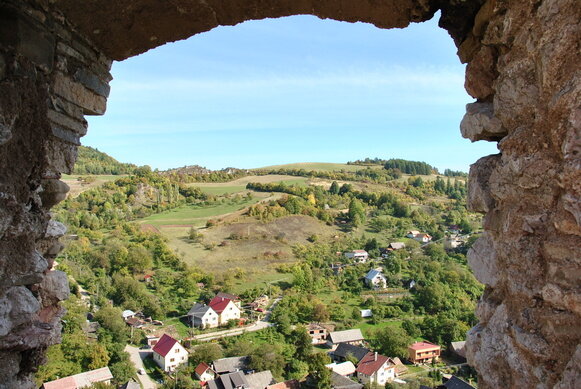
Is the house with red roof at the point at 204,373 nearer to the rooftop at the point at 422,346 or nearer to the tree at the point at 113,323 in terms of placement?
the tree at the point at 113,323

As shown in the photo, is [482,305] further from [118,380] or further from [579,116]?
[118,380]

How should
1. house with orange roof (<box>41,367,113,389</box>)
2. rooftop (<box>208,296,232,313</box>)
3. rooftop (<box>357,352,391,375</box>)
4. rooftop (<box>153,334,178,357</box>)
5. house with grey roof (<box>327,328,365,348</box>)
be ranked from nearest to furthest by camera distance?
house with orange roof (<box>41,367,113,389</box>)
rooftop (<box>357,352,391,375</box>)
rooftop (<box>153,334,178,357</box>)
house with grey roof (<box>327,328,365,348</box>)
rooftop (<box>208,296,232,313</box>)

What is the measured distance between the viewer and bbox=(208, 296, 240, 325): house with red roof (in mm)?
27375

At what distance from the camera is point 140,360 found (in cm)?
2258

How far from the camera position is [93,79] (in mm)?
2824

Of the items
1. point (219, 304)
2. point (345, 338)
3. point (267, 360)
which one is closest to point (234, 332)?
point (219, 304)

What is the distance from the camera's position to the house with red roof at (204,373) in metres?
20.6

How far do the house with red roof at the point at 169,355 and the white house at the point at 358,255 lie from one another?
21.1 m

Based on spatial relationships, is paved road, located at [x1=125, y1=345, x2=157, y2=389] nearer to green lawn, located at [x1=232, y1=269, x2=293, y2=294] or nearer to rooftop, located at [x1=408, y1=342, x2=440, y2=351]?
green lawn, located at [x1=232, y1=269, x2=293, y2=294]

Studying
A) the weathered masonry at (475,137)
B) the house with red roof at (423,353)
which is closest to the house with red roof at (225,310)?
the house with red roof at (423,353)

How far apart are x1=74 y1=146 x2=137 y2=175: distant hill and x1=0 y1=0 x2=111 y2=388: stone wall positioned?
58.0 meters

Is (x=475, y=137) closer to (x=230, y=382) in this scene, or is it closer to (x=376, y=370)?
(x=230, y=382)

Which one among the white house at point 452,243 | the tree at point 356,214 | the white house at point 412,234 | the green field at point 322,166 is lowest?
the white house at point 452,243

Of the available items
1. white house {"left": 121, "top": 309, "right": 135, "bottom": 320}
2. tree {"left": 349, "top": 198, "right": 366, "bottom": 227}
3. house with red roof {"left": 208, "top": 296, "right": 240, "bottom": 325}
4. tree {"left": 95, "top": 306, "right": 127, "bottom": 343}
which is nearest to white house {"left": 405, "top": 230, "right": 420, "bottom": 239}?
tree {"left": 349, "top": 198, "right": 366, "bottom": 227}
